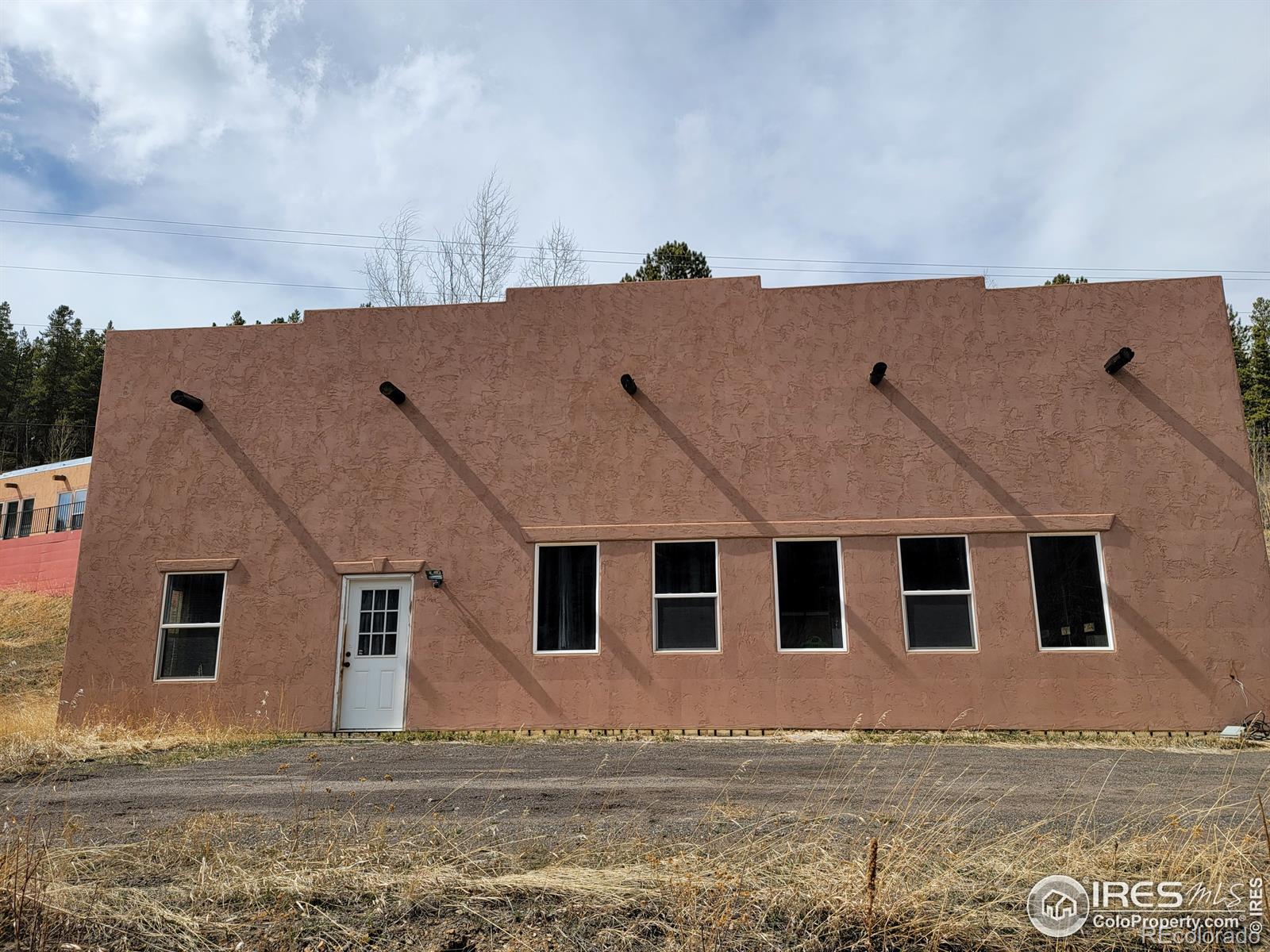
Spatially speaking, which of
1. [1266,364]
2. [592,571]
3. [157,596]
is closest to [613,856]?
[592,571]

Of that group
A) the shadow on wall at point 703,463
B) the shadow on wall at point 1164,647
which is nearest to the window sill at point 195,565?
the shadow on wall at point 703,463

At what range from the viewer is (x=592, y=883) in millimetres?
4602

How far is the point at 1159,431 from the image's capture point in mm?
11320

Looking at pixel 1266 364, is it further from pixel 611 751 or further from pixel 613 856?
pixel 613 856

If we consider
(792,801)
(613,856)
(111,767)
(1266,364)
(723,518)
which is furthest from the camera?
(1266,364)

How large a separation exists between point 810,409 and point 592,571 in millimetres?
3740

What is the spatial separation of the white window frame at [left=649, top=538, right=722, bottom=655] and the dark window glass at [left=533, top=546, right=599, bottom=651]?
30.5 inches

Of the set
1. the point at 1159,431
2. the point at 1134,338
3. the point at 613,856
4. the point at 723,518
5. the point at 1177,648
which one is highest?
the point at 1134,338

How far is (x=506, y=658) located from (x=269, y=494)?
13.9ft

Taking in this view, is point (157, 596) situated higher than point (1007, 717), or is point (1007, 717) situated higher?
point (157, 596)

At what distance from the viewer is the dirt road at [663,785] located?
6066mm

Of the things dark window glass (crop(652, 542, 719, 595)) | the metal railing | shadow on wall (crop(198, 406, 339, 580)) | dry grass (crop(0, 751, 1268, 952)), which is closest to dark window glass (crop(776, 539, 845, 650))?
dark window glass (crop(652, 542, 719, 595))

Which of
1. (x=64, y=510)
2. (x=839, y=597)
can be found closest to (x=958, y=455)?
(x=839, y=597)

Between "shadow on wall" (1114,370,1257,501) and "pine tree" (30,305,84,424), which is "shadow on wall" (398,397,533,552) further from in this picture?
"pine tree" (30,305,84,424)
